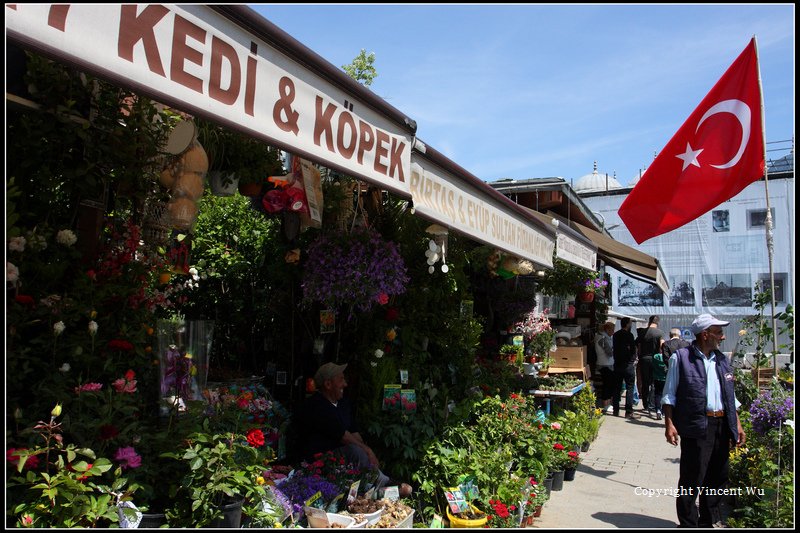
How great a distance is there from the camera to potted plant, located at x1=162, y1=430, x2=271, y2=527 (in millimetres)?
2863

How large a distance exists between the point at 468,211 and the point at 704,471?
2.76 metres

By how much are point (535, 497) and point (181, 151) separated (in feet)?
13.6

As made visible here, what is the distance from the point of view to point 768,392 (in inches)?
206

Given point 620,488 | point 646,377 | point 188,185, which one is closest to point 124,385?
point 188,185

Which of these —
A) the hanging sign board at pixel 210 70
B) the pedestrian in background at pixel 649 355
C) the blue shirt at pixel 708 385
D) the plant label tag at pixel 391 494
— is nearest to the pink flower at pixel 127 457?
the hanging sign board at pixel 210 70

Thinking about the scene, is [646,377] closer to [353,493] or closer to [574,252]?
[574,252]

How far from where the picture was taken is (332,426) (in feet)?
14.9

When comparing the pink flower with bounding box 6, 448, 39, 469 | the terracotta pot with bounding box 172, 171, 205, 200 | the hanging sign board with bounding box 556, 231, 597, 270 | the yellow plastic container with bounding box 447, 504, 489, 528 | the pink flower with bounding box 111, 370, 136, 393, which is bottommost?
the yellow plastic container with bounding box 447, 504, 489, 528

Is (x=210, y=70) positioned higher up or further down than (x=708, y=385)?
higher up

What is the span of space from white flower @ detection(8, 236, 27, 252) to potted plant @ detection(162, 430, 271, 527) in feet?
3.66

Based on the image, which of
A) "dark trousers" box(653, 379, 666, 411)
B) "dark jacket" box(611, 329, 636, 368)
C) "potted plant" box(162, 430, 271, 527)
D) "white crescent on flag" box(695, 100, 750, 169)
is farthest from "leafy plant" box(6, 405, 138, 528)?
"dark trousers" box(653, 379, 666, 411)

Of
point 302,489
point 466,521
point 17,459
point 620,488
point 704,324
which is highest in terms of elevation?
point 704,324

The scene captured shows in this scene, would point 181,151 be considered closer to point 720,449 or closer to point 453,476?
point 453,476

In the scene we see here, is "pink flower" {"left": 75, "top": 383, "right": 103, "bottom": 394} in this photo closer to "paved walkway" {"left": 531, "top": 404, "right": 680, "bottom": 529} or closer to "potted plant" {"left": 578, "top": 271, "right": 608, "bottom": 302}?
"paved walkway" {"left": 531, "top": 404, "right": 680, "bottom": 529}
